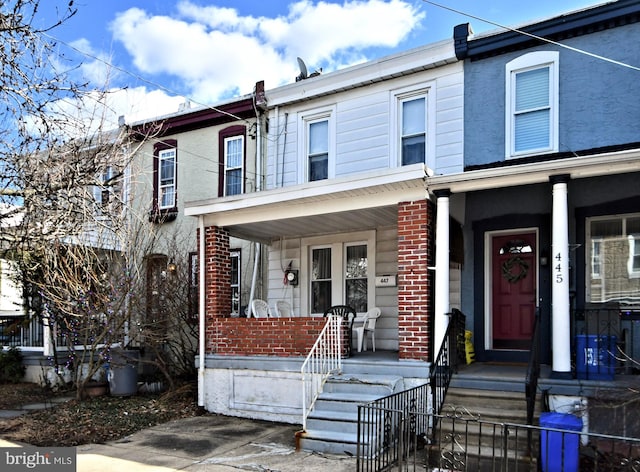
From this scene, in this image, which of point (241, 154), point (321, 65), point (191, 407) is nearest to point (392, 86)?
point (321, 65)

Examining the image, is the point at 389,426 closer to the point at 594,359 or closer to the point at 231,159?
the point at 594,359

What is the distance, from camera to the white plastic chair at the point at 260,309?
10141mm

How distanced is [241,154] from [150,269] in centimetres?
323

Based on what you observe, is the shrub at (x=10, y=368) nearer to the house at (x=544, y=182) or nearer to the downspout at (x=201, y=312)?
the downspout at (x=201, y=312)

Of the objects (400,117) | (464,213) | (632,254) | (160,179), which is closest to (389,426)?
(464,213)

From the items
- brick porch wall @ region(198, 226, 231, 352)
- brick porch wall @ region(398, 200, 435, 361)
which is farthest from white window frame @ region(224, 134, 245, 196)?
brick porch wall @ region(398, 200, 435, 361)

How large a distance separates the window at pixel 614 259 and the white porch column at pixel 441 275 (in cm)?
256

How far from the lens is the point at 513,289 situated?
30.2 ft

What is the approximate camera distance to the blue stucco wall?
27.1 ft

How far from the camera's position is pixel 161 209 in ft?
43.1

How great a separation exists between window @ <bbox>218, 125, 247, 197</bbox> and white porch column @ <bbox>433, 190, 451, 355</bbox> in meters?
5.76

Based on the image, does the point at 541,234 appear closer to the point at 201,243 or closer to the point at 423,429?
the point at 423,429

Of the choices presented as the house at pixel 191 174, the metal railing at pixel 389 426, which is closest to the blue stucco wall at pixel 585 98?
the metal railing at pixel 389 426

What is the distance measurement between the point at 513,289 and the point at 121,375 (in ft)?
24.6
